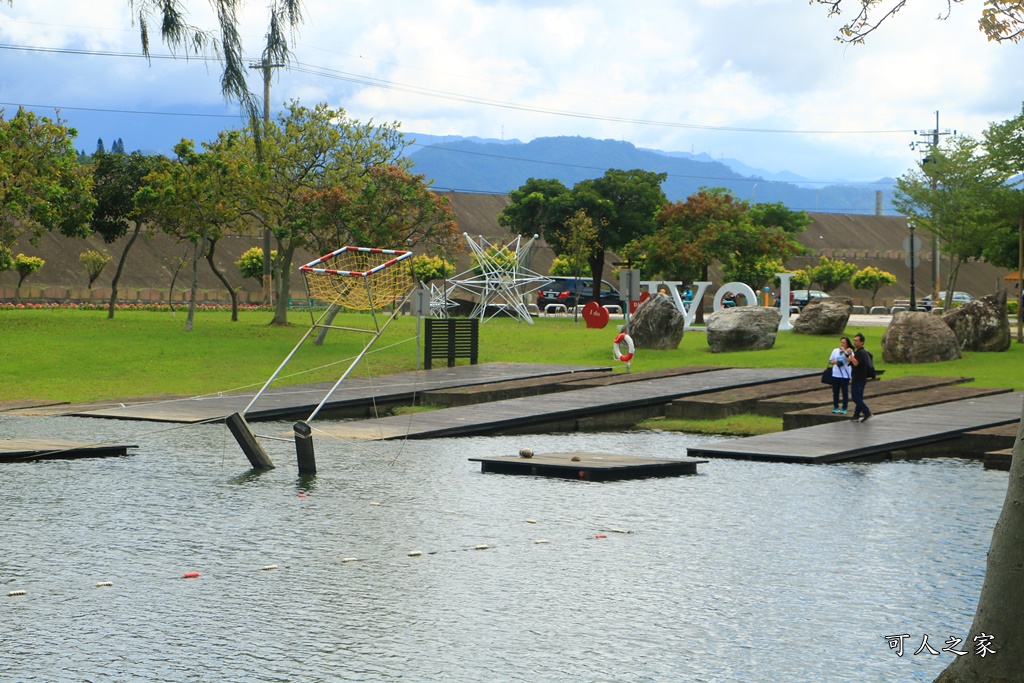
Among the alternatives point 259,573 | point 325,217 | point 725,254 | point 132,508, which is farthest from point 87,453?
point 725,254

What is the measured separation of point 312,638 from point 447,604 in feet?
3.72

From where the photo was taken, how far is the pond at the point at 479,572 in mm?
6949

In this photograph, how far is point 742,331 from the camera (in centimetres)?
3319

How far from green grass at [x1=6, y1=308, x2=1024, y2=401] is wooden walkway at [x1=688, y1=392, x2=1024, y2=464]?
634 cm

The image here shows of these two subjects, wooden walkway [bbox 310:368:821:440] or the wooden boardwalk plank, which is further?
the wooden boardwalk plank

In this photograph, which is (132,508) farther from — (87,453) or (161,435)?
(161,435)

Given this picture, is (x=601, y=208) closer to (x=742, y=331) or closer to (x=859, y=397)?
(x=742, y=331)

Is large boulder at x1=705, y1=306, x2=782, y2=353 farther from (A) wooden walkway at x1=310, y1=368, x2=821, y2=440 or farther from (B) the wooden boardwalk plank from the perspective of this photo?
(B) the wooden boardwalk plank

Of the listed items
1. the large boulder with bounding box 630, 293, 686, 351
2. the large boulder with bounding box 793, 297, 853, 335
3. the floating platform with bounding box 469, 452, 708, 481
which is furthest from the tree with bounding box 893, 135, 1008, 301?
the floating platform with bounding box 469, 452, 708, 481

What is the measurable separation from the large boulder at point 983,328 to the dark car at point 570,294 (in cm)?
2910

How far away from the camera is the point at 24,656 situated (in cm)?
689

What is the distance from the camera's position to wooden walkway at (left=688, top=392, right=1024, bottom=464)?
15.3 meters

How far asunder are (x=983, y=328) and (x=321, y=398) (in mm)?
17620

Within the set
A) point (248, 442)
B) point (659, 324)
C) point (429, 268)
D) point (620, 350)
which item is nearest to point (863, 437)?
point (248, 442)
